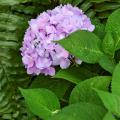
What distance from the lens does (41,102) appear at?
1.41 meters

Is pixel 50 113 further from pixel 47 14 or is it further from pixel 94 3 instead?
pixel 94 3

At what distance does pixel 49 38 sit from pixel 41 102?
10.6 inches

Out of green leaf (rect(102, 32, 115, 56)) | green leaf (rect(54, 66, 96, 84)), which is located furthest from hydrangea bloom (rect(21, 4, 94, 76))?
green leaf (rect(102, 32, 115, 56))

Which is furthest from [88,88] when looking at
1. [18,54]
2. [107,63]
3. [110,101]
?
[18,54]

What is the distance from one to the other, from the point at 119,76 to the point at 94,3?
0.61 meters

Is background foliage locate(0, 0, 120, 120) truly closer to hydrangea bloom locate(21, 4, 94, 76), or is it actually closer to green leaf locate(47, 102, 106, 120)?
hydrangea bloom locate(21, 4, 94, 76)

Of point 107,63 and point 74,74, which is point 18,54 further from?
point 107,63

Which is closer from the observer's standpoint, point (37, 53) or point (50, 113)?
point (50, 113)

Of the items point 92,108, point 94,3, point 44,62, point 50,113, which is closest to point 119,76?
point 92,108

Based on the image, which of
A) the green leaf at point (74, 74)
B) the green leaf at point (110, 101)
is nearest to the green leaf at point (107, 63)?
the green leaf at point (74, 74)

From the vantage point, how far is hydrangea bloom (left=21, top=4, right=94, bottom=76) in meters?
1.57

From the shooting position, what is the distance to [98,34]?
167 cm

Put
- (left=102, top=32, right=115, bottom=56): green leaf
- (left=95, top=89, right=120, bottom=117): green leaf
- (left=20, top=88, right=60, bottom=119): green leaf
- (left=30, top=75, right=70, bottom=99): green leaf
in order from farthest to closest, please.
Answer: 1. (left=30, top=75, right=70, bottom=99): green leaf
2. (left=102, top=32, right=115, bottom=56): green leaf
3. (left=20, top=88, right=60, bottom=119): green leaf
4. (left=95, top=89, right=120, bottom=117): green leaf

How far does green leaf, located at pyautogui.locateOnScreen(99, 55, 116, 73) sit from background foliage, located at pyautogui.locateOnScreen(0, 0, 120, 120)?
16 cm
